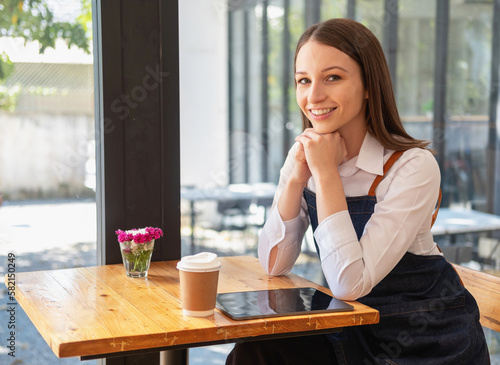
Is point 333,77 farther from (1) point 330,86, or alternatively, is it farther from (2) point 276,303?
(2) point 276,303

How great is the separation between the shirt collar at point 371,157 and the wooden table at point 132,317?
13.9 inches

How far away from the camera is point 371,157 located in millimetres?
1713

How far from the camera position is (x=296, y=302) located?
4.81 feet

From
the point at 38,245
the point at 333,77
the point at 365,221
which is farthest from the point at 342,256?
the point at 38,245

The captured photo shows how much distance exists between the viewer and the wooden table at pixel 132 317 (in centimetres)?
120

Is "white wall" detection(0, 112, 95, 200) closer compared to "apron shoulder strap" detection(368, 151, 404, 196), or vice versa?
"apron shoulder strap" detection(368, 151, 404, 196)

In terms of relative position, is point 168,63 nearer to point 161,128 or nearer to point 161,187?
point 161,128

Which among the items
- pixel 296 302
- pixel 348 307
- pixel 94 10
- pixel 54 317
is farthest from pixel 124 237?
pixel 94 10

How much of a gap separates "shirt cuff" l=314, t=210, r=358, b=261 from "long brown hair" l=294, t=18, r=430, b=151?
11.1 inches

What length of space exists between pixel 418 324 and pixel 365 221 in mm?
300

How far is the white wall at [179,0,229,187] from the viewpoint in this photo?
2.33 meters

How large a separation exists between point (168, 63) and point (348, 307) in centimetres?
111

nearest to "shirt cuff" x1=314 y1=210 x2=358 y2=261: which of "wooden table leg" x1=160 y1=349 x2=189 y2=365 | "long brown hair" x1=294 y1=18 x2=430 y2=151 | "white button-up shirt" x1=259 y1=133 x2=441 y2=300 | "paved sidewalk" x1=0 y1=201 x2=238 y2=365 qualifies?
"white button-up shirt" x1=259 y1=133 x2=441 y2=300

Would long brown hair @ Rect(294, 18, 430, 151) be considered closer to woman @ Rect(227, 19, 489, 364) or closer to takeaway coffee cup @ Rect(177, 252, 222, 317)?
woman @ Rect(227, 19, 489, 364)
